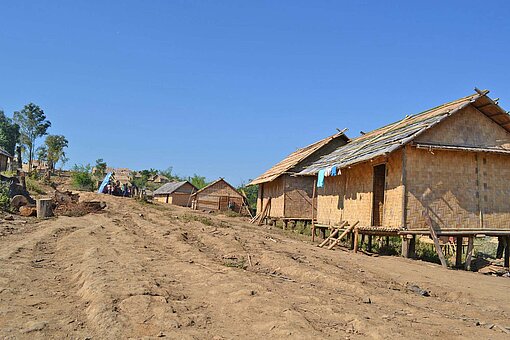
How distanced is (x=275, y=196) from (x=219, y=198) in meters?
12.4

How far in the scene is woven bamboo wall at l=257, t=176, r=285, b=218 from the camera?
22.4m

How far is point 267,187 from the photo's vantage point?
85.4ft

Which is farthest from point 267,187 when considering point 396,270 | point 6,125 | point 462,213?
point 6,125

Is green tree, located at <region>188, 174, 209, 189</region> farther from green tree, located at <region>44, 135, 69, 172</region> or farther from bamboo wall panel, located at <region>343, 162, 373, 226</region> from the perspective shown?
bamboo wall panel, located at <region>343, 162, 373, 226</region>

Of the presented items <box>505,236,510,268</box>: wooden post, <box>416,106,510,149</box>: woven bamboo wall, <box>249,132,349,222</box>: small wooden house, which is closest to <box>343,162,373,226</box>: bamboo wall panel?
<box>416,106,510,149</box>: woven bamboo wall

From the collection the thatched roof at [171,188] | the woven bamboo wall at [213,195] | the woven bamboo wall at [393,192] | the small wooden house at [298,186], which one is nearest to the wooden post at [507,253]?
the woven bamboo wall at [393,192]

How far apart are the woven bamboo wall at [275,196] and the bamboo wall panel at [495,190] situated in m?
10.8

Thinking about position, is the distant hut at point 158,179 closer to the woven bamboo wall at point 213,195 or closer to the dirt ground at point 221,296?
the woven bamboo wall at point 213,195

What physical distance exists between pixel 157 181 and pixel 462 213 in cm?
5098

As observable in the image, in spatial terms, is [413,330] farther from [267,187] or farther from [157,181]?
[157,181]

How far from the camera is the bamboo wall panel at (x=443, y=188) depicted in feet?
38.5

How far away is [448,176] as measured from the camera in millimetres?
12195

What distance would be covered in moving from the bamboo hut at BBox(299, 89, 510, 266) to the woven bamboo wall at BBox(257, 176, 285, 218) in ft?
29.0

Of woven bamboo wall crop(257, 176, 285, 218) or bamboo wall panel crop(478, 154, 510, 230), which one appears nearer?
bamboo wall panel crop(478, 154, 510, 230)
